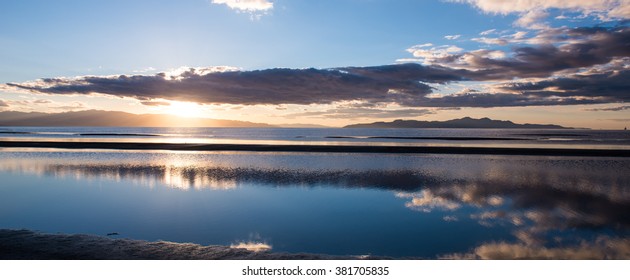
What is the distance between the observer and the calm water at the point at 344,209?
1192 cm

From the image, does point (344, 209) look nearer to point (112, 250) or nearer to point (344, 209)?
point (344, 209)

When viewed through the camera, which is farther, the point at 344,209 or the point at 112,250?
the point at 344,209

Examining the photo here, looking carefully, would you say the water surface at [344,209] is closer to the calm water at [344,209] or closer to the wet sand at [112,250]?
the calm water at [344,209]

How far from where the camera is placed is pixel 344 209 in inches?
653

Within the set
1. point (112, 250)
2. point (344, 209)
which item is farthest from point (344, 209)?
point (112, 250)

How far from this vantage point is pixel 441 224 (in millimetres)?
13883

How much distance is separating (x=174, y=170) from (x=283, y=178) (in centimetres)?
968

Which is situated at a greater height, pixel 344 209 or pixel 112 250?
pixel 112 250

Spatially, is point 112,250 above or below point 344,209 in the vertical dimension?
above

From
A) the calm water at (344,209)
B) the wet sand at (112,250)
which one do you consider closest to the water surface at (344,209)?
the calm water at (344,209)

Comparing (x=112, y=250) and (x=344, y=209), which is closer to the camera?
(x=112, y=250)

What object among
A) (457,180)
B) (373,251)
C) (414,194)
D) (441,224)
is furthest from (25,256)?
(457,180)

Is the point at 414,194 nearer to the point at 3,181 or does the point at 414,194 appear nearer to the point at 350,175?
the point at 350,175
